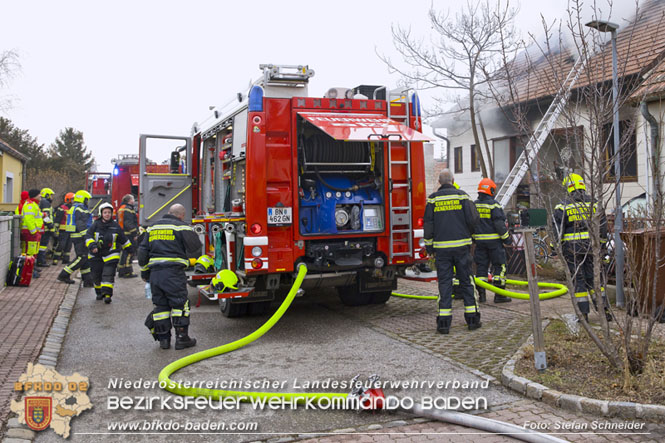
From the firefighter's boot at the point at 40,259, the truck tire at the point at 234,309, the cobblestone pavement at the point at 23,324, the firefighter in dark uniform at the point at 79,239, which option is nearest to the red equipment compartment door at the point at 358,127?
the truck tire at the point at 234,309

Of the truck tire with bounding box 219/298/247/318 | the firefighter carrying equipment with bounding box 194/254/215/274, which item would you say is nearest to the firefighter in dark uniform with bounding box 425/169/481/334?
the truck tire with bounding box 219/298/247/318

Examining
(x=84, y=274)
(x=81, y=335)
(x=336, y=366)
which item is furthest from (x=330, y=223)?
(x=84, y=274)

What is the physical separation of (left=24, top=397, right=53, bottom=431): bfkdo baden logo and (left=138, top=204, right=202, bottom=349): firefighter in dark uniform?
6.02 feet

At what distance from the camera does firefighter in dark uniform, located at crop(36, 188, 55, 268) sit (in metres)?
13.5

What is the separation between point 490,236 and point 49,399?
609 cm

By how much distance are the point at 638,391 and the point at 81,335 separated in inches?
236

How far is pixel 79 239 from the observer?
1088cm

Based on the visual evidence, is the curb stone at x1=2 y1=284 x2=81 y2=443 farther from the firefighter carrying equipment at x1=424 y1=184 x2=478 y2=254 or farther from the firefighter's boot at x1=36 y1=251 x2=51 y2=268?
the firefighter carrying equipment at x1=424 y1=184 x2=478 y2=254

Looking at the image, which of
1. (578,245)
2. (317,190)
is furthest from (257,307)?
(578,245)

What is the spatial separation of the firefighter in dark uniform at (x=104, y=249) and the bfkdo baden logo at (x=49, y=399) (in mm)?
4176

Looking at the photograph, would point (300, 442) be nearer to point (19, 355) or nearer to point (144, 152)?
point (19, 355)

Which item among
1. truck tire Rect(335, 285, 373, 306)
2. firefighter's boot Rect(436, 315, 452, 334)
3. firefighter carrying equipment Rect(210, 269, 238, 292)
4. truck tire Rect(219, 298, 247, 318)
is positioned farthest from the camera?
truck tire Rect(335, 285, 373, 306)

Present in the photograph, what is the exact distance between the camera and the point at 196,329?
7.25m

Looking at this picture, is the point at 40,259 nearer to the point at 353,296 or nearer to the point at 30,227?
the point at 30,227
